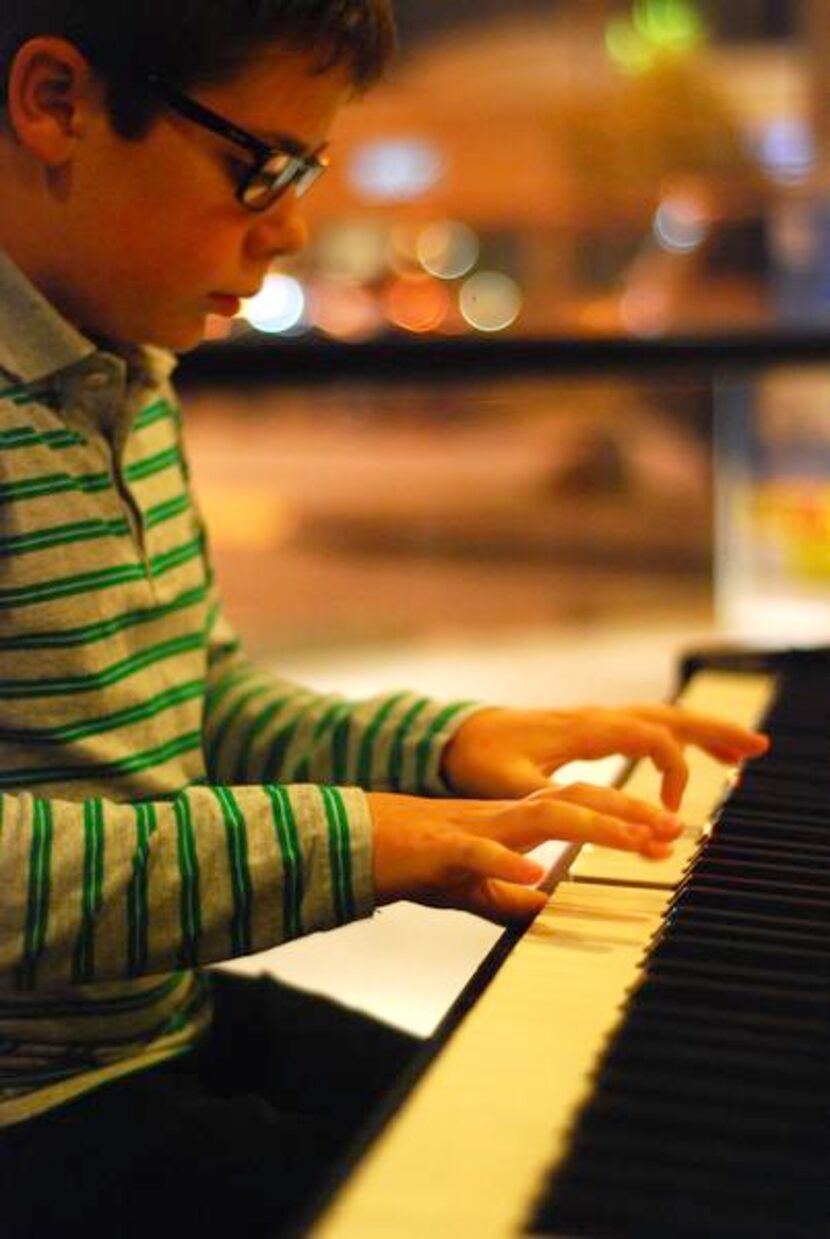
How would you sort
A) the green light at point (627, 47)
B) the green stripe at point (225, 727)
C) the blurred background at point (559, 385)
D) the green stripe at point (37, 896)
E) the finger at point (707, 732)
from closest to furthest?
1. the green stripe at point (37, 896)
2. the finger at point (707, 732)
3. the green stripe at point (225, 727)
4. the blurred background at point (559, 385)
5. the green light at point (627, 47)

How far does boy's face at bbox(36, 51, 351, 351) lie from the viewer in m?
1.04

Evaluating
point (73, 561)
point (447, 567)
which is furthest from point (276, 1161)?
point (447, 567)

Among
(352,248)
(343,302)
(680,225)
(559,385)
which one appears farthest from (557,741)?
(352,248)

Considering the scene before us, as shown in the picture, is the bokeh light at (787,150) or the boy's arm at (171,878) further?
the bokeh light at (787,150)

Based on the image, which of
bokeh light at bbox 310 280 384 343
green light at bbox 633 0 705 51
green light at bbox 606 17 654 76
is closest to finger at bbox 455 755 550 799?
bokeh light at bbox 310 280 384 343

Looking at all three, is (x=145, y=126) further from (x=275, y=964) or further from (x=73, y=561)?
(x=275, y=964)

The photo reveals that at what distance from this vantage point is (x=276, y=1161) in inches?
37.8

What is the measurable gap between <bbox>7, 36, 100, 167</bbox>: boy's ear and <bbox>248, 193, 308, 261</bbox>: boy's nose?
124 mm

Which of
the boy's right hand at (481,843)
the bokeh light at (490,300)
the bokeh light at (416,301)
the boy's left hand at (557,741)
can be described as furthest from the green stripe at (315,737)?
the bokeh light at (416,301)

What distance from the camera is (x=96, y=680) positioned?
1071 millimetres

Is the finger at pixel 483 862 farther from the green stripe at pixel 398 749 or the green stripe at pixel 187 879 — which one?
the green stripe at pixel 398 749

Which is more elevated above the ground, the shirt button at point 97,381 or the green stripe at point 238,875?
the shirt button at point 97,381

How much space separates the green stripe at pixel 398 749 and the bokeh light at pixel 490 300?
2.01 meters

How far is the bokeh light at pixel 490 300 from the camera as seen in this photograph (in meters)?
3.65
